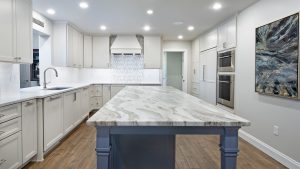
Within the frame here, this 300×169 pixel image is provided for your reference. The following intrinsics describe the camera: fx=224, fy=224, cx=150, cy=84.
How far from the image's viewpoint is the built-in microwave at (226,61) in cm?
470

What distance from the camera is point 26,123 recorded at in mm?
2688

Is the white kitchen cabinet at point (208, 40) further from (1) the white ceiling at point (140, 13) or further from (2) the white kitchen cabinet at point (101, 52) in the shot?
(2) the white kitchen cabinet at point (101, 52)

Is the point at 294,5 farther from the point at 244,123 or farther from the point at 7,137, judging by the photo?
the point at 7,137

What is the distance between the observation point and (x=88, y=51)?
696 cm

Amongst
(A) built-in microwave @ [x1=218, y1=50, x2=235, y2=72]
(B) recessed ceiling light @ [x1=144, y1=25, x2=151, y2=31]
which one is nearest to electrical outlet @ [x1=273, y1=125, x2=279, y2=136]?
(A) built-in microwave @ [x1=218, y1=50, x2=235, y2=72]

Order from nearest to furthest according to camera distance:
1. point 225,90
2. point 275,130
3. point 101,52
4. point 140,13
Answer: point 275,130 → point 140,13 → point 225,90 → point 101,52

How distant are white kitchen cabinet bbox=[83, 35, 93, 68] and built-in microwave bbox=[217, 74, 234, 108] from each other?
12.9 feet

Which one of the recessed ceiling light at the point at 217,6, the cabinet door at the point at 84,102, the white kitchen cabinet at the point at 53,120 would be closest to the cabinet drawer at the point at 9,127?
the white kitchen cabinet at the point at 53,120

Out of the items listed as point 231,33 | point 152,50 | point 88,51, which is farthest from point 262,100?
point 88,51

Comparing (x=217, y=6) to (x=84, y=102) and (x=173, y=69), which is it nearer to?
(x=84, y=102)

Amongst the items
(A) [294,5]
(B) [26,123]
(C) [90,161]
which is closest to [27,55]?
(B) [26,123]

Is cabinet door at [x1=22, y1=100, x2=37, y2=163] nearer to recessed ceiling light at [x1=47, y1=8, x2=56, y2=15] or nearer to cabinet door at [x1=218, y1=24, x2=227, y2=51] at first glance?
recessed ceiling light at [x1=47, y1=8, x2=56, y2=15]

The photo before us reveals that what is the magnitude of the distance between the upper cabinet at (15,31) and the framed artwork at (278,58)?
11.4ft

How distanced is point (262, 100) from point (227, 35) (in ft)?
6.32
